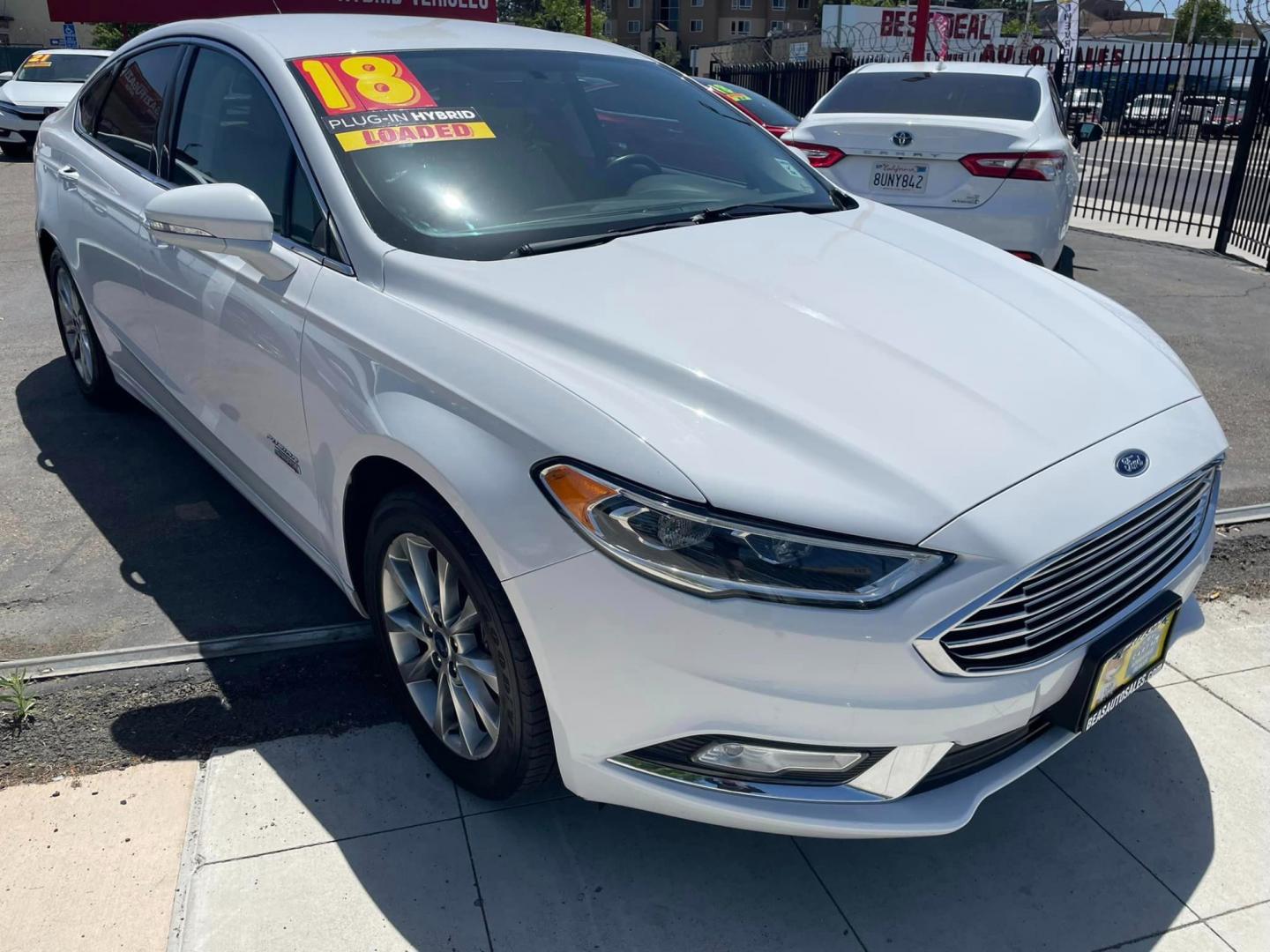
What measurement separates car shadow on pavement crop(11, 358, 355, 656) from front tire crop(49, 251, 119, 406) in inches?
7.2

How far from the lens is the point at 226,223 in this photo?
2.54m

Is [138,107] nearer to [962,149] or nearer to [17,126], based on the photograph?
[962,149]

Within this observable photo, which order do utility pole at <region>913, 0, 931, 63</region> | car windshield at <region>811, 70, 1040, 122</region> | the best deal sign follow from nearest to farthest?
1. car windshield at <region>811, 70, 1040, 122</region>
2. utility pole at <region>913, 0, 931, 63</region>
3. the best deal sign

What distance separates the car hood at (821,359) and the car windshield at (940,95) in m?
4.51

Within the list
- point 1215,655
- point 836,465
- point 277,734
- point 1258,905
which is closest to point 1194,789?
point 1258,905

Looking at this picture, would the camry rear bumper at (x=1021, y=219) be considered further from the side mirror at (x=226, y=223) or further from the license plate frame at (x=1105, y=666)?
the side mirror at (x=226, y=223)


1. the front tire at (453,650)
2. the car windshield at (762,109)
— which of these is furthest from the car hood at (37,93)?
the front tire at (453,650)

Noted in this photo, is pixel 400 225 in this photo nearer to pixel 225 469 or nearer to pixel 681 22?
pixel 225 469

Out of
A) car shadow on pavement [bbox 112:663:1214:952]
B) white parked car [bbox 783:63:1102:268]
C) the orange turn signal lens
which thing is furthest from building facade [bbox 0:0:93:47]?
the orange turn signal lens

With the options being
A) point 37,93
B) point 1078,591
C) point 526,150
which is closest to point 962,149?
point 526,150

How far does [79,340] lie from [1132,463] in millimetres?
4492

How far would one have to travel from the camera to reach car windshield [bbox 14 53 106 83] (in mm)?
16266

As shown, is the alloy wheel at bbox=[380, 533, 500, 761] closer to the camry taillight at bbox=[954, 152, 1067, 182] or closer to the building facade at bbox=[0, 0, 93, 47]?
the camry taillight at bbox=[954, 152, 1067, 182]

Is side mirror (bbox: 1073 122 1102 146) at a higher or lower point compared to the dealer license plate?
higher
